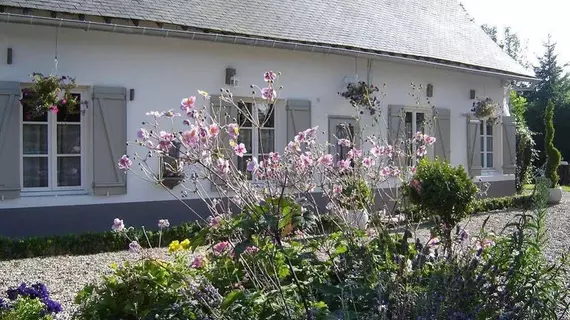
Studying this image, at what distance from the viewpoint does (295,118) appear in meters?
10.4

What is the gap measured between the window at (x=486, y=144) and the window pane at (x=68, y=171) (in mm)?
9793

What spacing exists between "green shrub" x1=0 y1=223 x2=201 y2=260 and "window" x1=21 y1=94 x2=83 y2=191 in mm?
1026

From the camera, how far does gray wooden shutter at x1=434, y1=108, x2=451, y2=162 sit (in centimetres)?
1290

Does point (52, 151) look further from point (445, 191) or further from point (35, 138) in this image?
point (445, 191)

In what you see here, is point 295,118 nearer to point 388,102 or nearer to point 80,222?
point 388,102

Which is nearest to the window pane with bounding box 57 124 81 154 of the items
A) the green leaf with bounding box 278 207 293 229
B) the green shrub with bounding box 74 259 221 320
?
the green shrub with bounding box 74 259 221 320

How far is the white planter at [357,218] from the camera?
416cm

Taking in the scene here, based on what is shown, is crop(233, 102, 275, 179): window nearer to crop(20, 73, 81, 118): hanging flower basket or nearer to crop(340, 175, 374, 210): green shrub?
crop(20, 73, 81, 118): hanging flower basket

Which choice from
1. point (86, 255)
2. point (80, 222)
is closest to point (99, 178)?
point (80, 222)

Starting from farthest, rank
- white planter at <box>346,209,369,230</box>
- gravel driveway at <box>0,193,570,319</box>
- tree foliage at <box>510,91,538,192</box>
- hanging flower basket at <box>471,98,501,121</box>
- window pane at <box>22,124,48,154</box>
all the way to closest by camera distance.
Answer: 1. tree foliage at <box>510,91,538,192</box>
2. hanging flower basket at <box>471,98,501,121</box>
3. window pane at <box>22,124,48,154</box>
4. gravel driveway at <box>0,193,570,319</box>
5. white planter at <box>346,209,369,230</box>

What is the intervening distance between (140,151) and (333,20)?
16.8 ft

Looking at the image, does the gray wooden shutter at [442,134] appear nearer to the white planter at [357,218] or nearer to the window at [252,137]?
the window at [252,137]

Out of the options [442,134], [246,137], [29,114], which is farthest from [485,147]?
[29,114]

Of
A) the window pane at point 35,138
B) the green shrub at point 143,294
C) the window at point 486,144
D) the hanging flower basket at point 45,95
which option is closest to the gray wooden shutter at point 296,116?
the hanging flower basket at point 45,95
